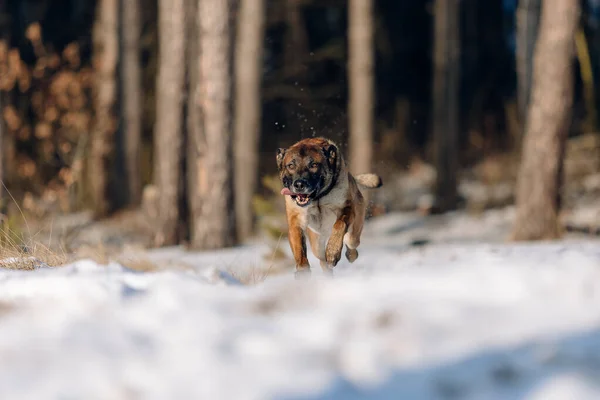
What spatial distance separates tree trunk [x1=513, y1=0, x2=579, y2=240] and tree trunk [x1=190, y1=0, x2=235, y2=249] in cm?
375

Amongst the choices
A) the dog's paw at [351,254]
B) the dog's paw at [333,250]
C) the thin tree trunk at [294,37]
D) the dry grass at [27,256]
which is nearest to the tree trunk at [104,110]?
the thin tree trunk at [294,37]

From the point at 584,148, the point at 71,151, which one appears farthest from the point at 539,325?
the point at 71,151

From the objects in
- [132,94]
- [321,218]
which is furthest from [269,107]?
[321,218]

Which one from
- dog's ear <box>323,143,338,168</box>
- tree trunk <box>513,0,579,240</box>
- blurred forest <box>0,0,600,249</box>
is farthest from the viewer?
blurred forest <box>0,0,600,249</box>

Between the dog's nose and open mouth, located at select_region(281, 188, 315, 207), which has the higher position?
the dog's nose

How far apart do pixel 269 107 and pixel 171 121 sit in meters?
9.66

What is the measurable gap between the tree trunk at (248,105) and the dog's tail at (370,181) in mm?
6005

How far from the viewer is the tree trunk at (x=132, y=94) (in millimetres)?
15844

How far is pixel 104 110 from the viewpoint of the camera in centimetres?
1598

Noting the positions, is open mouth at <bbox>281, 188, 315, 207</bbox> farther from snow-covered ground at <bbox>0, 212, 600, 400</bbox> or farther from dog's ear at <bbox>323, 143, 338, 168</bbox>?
snow-covered ground at <bbox>0, 212, 600, 400</bbox>

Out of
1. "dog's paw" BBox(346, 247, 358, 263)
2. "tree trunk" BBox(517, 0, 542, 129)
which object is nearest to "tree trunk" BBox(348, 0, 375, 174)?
"tree trunk" BBox(517, 0, 542, 129)

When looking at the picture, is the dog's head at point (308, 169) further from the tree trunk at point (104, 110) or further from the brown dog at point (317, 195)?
the tree trunk at point (104, 110)

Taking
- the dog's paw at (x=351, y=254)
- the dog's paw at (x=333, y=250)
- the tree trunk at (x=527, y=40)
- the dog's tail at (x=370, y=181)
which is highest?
the tree trunk at (x=527, y=40)

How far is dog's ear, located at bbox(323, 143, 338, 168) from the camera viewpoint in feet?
19.6
